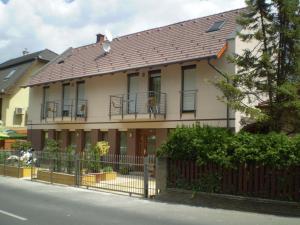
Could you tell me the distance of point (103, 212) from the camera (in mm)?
12305

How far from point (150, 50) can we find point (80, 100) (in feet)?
18.6

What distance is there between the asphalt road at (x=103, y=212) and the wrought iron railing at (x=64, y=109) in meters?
11.4

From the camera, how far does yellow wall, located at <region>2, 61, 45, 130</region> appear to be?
3641 centimetres

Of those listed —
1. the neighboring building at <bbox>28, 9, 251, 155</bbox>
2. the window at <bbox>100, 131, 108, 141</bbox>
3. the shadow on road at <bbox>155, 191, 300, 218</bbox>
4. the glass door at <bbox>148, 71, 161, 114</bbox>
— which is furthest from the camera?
the window at <bbox>100, 131, 108, 141</bbox>

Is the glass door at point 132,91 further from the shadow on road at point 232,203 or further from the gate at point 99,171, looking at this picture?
the shadow on road at point 232,203

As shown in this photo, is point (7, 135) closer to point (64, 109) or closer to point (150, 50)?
point (64, 109)

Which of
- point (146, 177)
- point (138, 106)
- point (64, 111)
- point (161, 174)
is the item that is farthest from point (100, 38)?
point (161, 174)

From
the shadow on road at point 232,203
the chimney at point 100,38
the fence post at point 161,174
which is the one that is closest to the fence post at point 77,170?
the fence post at point 161,174

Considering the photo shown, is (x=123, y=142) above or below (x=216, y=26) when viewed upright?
→ below

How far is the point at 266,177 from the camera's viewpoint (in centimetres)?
1295

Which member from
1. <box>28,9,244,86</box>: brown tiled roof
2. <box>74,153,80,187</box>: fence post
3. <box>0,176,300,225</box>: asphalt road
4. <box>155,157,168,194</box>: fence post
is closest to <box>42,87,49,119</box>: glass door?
<box>28,9,244,86</box>: brown tiled roof

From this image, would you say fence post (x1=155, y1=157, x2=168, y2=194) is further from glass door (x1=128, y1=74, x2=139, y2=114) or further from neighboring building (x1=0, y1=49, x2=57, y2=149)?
neighboring building (x1=0, y1=49, x2=57, y2=149)

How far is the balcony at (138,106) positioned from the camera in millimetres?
22531

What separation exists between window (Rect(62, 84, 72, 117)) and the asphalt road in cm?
1228
